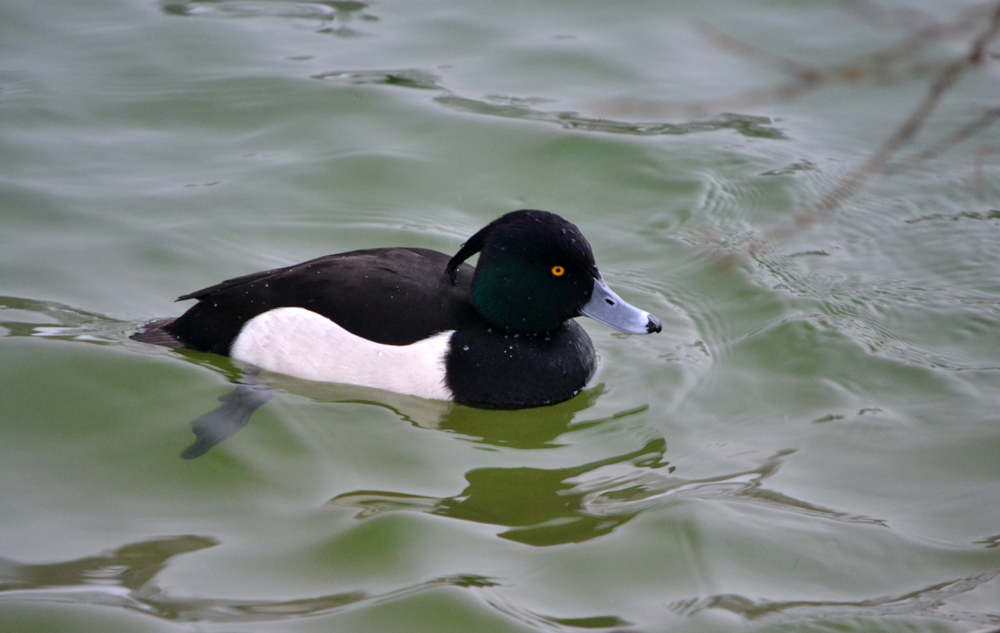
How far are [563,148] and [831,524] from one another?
174 inches

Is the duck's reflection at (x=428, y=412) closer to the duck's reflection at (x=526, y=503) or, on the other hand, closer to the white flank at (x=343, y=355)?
the white flank at (x=343, y=355)

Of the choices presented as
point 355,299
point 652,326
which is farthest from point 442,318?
point 652,326

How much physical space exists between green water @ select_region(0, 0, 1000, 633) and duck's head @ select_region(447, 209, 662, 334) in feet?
1.54

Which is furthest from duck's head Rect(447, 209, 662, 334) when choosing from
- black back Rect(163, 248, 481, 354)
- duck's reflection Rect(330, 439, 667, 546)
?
duck's reflection Rect(330, 439, 667, 546)

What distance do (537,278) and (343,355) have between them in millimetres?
1041

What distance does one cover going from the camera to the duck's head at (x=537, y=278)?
507 centimetres

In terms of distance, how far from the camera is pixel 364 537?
3980 mm

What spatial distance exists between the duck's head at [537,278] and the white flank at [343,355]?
32 cm

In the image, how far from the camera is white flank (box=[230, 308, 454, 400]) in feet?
16.5

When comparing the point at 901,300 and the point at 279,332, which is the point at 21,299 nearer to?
the point at 279,332

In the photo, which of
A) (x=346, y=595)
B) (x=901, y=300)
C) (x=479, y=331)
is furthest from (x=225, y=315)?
(x=901, y=300)

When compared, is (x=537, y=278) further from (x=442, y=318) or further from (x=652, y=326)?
(x=652, y=326)

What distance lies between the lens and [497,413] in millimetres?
5145

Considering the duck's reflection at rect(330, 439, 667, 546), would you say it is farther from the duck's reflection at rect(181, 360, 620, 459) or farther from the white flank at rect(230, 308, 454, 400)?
the white flank at rect(230, 308, 454, 400)
